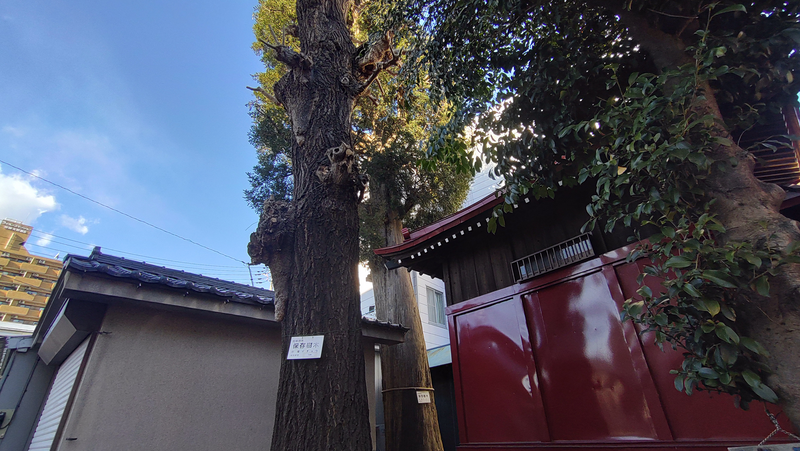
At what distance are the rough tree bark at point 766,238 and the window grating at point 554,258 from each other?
1.85 meters

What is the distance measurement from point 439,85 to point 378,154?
348 cm

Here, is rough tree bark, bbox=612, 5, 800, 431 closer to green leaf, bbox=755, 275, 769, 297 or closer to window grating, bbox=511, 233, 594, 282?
green leaf, bbox=755, 275, 769, 297

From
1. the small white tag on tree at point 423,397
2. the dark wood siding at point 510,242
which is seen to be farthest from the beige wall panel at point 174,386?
the dark wood siding at point 510,242

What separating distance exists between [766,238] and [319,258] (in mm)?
2471

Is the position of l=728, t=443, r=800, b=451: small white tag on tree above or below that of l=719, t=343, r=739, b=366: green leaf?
below

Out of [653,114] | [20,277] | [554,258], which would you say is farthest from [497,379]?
[20,277]

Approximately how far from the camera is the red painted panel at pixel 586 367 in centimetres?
301

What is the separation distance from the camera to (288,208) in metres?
2.67

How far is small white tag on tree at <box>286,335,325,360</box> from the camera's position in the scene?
214cm

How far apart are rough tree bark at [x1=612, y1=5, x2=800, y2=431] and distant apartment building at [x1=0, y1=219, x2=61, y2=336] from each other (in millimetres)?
49660

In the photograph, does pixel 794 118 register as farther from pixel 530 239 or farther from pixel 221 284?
pixel 221 284

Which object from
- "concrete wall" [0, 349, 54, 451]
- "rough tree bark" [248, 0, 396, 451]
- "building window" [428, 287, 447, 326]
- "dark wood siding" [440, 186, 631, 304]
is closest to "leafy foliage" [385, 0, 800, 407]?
"dark wood siding" [440, 186, 631, 304]

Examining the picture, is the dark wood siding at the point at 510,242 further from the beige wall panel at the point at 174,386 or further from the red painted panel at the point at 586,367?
the beige wall panel at the point at 174,386

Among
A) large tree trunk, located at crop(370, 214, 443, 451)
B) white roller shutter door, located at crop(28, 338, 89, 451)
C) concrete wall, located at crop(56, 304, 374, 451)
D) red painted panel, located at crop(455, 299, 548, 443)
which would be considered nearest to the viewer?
concrete wall, located at crop(56, 304, 374, 451)
